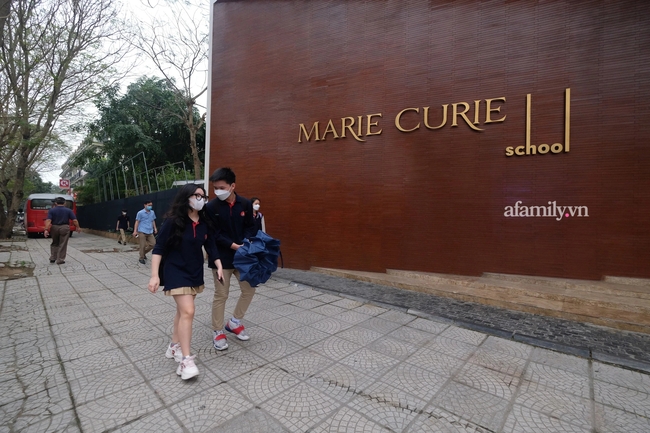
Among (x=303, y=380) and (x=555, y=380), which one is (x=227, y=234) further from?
(x=555, y=380)

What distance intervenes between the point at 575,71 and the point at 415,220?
11.0ft

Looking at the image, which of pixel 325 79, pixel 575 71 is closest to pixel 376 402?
pixel 575 71

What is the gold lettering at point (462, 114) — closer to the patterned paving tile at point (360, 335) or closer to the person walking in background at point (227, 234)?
the patterned paving tile at point (360, 335)

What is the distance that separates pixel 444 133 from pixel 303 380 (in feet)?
15.9

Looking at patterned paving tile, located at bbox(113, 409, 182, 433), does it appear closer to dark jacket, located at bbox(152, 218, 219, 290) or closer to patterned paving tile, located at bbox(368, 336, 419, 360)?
dark jacket, located at bbox(152, 218, 219, 290)

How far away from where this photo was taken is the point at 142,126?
17.9m

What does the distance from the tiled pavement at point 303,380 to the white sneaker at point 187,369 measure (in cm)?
7

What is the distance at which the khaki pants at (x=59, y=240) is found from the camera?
785 cm

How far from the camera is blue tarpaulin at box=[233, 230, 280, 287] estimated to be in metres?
3.11

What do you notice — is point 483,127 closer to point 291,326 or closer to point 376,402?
point 291,326

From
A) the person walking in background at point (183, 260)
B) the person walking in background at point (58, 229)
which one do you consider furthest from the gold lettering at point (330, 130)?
the person walking in background at point (58, 229)

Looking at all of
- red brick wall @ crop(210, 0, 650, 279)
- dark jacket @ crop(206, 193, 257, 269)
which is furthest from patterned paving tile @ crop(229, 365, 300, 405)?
red brick wall @ crop(210, 0, 650, 279)

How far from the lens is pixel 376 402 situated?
235 centimetres

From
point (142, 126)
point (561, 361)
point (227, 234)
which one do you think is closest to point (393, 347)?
point (561, 361)
